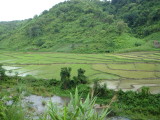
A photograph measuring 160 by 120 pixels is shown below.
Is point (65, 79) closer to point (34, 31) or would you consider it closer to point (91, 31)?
point (91, 31)

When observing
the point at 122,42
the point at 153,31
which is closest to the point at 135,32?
the point at 153,31

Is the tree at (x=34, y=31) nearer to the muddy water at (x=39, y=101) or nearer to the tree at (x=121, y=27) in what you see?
the tree at (x=121, y=27)

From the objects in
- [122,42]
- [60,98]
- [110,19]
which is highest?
[110,19]

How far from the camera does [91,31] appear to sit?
204 feet

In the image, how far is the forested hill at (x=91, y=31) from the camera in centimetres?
5188

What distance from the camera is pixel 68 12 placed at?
259 ft

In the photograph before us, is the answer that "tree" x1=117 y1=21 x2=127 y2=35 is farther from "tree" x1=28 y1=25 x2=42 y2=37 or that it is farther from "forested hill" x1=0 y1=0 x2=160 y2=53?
"tree" x1=28 y1=25 x2=42 y2=37

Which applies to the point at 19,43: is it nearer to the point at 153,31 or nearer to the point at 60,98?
the point at 153,31

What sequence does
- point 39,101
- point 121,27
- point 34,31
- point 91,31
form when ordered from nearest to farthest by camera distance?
point 39,101
point 121,27
point 91,31
point 34,31

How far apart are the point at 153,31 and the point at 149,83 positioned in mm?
40704

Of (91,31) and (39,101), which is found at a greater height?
(91,31)

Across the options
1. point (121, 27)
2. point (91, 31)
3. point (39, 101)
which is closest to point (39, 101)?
point (39, 101)

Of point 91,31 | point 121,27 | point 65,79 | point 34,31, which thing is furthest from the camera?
point 34,31

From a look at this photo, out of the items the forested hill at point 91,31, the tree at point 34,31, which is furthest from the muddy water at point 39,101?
the tree at point 34,31
